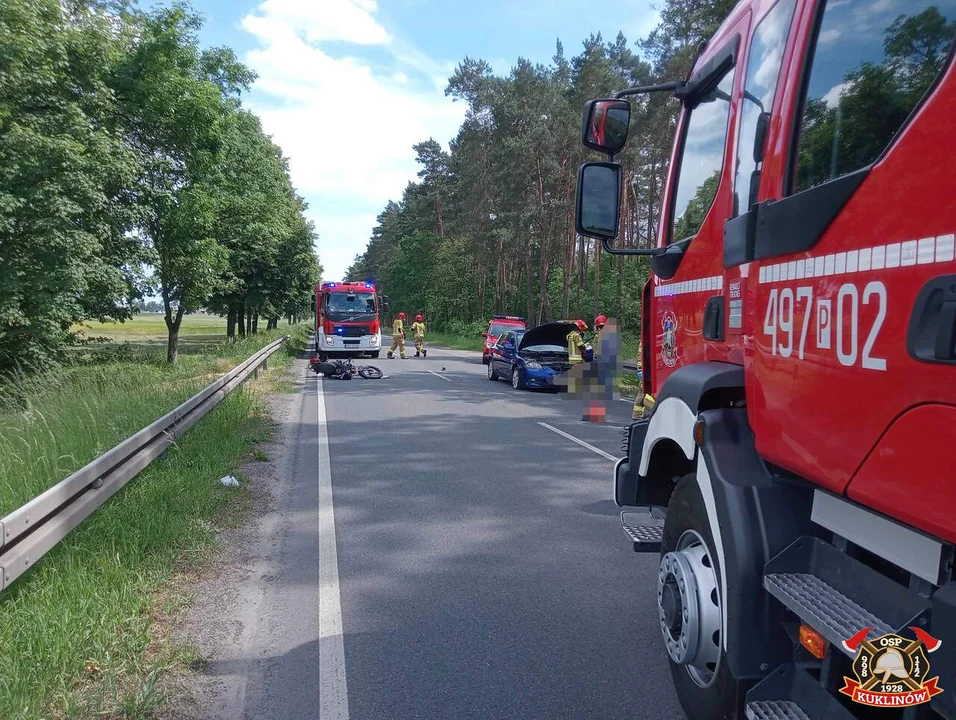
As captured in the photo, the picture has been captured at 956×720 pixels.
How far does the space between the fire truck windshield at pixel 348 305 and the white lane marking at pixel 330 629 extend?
69.2 feet

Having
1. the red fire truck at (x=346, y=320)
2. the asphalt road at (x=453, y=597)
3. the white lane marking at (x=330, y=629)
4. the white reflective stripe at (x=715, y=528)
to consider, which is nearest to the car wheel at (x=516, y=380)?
the asphalt road at (x=453, y=597)

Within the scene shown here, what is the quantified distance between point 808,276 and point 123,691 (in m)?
3.37

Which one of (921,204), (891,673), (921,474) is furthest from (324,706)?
(921,204)

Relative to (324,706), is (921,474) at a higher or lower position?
higher

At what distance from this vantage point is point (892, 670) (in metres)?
1.85

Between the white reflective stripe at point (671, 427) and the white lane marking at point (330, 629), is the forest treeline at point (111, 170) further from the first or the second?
the white reflective stripe at point (671, 427)

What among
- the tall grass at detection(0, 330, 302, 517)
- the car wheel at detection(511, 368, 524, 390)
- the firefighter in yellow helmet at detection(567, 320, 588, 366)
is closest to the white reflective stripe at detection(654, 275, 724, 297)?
the tall grass at detection(0, 330, 302, 517)

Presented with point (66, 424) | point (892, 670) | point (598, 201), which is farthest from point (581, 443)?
point (892, 670)

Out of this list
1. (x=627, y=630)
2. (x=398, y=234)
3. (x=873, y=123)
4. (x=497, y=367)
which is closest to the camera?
(x=873, y=123)

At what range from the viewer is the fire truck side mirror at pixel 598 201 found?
3613 mm

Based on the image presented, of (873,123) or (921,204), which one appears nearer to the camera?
(921,204)

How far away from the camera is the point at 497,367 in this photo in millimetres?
19641

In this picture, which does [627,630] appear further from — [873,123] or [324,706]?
[873,123]

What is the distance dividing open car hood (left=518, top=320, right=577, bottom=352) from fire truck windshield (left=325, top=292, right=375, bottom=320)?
1252 cm
